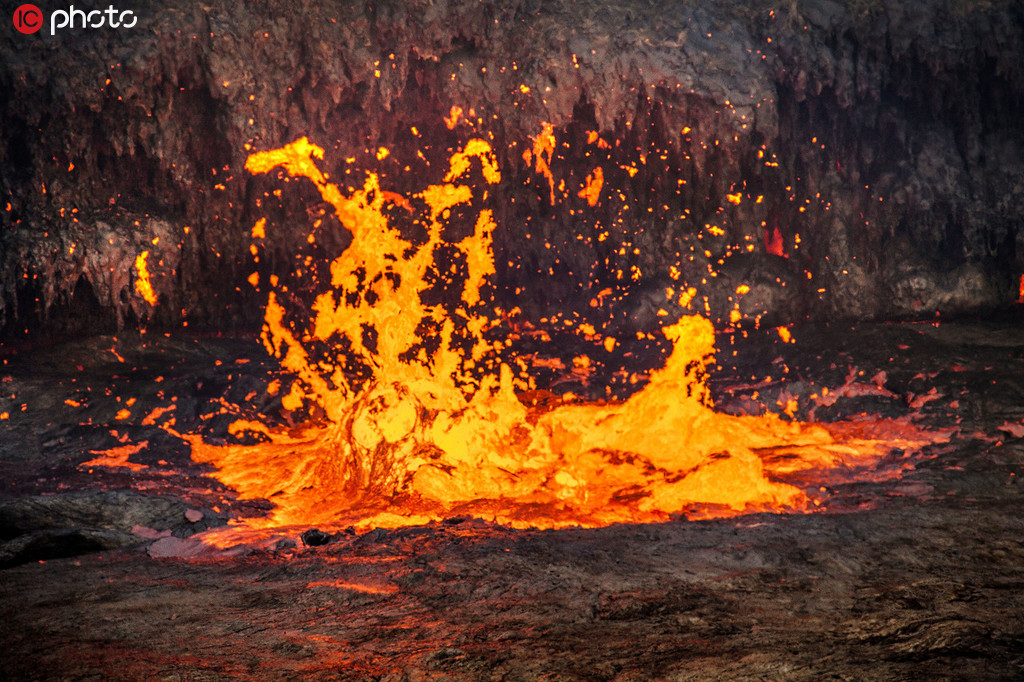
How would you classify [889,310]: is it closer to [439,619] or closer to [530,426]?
[530,426]

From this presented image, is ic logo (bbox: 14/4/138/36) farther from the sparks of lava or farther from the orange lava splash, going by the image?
the sparks of lava

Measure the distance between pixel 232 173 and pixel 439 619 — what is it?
6899 millimetres

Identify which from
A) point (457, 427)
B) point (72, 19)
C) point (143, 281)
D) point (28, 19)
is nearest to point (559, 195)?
point (457, 427)

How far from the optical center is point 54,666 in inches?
82.1

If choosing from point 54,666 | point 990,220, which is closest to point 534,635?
point 54,666

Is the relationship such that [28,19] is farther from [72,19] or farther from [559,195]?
[559,195]

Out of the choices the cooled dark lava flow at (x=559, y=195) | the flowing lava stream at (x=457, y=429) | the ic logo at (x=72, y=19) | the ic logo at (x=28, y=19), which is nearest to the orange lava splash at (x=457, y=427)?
the flowing lava stream at (x=457, y=429)

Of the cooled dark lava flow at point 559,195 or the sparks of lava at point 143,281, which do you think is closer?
the cooled dark lava flow at point 559,195

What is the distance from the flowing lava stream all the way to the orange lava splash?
0.02 metres

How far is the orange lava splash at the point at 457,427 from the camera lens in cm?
462

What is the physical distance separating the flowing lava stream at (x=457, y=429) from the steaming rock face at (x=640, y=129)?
0.48 m

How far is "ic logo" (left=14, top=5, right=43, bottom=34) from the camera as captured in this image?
7.41 m

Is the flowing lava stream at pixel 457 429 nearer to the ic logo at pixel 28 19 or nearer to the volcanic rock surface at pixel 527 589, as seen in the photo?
the volcanic rock surface at pixel 527 589

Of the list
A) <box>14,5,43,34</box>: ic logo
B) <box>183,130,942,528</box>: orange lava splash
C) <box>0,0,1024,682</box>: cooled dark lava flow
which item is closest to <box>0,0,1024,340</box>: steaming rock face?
<box>0,0,1024,682</box>: cooled dark lava flow
